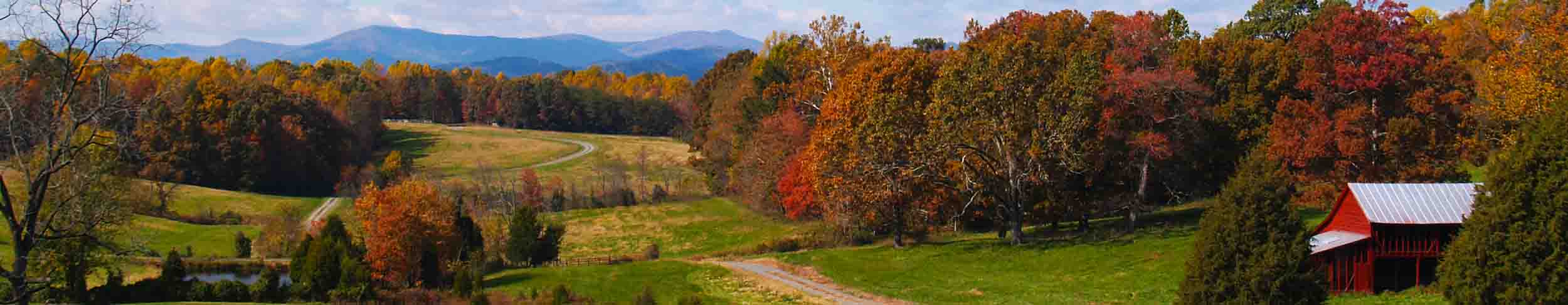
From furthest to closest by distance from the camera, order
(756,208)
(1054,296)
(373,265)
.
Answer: (756,208), (373,265), (1054,296)

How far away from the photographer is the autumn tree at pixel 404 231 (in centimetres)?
3997

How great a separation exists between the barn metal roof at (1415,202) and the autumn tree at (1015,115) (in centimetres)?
1188

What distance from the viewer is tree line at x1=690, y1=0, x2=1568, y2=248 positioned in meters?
37.5

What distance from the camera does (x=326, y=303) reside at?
3634 centimetres

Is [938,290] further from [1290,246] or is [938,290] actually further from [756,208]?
[756,208]

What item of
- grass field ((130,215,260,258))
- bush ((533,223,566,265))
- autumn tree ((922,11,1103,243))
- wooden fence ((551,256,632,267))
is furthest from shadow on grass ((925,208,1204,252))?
grass field ((130,215,260,258))

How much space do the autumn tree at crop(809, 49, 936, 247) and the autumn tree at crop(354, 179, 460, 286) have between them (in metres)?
15.3

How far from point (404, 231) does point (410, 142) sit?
81.5 m

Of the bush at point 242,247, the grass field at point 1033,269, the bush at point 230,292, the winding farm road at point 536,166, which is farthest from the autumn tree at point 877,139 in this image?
the winding farm road at point 536,166

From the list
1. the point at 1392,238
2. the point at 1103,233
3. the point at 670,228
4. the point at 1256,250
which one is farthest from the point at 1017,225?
the point at 670,228

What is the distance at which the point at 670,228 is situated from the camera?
60969mm

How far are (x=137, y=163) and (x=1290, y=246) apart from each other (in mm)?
73180

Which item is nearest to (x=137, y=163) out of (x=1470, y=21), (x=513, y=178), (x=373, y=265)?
(x=513, y=178)

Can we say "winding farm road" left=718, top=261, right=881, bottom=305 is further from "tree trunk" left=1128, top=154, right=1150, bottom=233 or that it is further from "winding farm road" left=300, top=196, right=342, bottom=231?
"winding farm road" left=300, top=196, right=342, bottom=231
